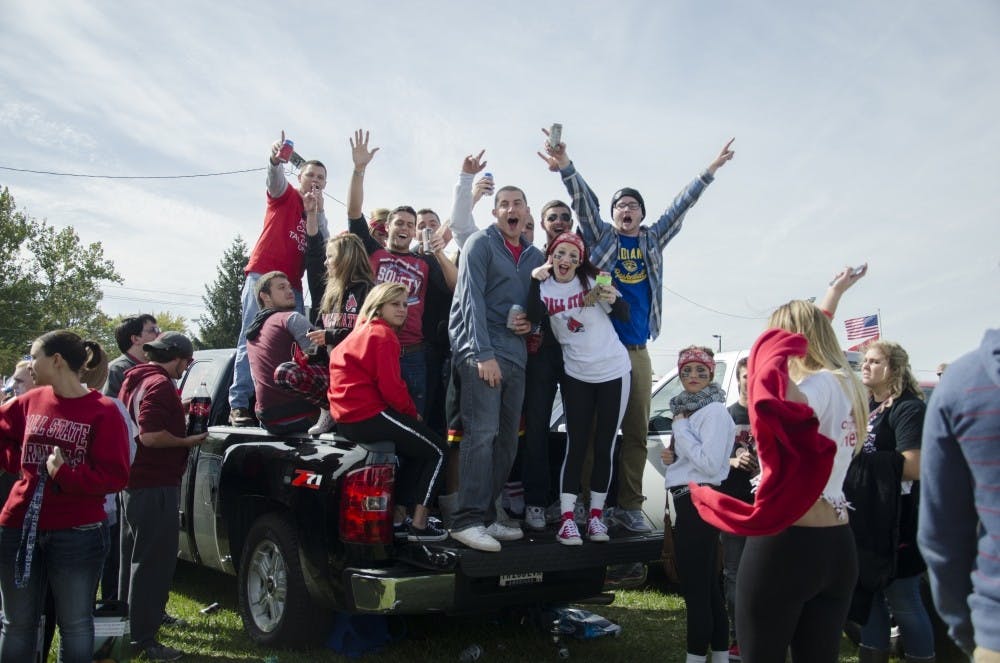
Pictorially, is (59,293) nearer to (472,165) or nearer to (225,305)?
(225,305)

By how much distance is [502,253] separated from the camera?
15.6ft

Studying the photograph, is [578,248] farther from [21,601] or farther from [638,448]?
[21,601]

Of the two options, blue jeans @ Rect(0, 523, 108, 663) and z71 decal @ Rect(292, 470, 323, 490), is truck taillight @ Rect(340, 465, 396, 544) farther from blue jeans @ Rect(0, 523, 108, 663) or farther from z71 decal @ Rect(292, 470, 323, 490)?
blue jeans @ Rect(0, 523, 108, 663)

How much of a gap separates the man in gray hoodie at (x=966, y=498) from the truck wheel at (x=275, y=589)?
3261 mm

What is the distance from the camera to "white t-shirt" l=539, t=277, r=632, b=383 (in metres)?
4.61

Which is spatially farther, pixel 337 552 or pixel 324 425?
pixel 324 425

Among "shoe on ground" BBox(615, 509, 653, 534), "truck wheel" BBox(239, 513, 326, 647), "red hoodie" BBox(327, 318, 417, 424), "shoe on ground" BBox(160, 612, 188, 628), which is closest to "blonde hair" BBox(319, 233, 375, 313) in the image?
"red hoodie" BBox(327, 318, 417, 424)

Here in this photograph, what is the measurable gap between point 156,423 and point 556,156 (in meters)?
2.97

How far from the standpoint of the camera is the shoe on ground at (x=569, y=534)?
423 centimetres

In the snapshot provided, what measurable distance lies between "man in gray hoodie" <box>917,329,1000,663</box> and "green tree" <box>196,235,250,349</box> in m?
52.0

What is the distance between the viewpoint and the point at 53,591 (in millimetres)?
3592

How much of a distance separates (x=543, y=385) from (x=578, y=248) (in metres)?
0.85

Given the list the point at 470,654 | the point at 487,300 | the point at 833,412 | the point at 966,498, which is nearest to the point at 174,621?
the point at 470,654

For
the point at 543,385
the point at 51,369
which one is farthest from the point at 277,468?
the point at 543,385
